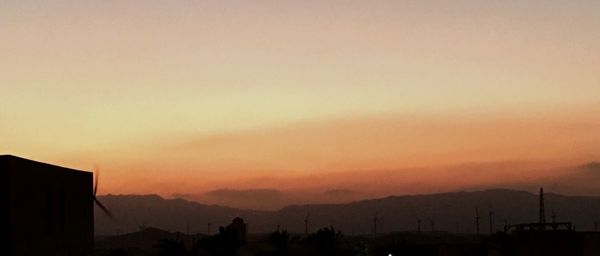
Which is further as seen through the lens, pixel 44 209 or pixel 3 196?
pixel 44 209

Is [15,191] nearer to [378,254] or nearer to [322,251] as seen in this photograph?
[378,254]

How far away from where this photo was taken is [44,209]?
44.2m

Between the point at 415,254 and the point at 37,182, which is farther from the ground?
the point at 37,182

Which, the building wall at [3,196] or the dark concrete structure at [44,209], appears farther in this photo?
the dark concrete structure at [44,209]

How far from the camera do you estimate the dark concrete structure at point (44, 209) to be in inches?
1532

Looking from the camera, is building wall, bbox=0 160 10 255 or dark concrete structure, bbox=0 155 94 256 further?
dark concrete structure, bbox=0 155 94 256

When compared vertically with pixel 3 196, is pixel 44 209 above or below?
below

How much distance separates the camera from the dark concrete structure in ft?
128

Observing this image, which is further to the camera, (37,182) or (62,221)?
(62,221)

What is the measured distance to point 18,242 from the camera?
3966cm

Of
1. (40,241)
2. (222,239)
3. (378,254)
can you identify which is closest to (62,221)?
(40,241)

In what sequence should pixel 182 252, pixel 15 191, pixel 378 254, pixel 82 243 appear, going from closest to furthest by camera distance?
pixel 15 191, pixel 82 243, pixel 378 254, pixel 182 252

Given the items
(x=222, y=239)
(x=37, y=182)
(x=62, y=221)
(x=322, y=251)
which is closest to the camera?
(x=37, y=182)

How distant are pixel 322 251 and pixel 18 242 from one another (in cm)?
8362
